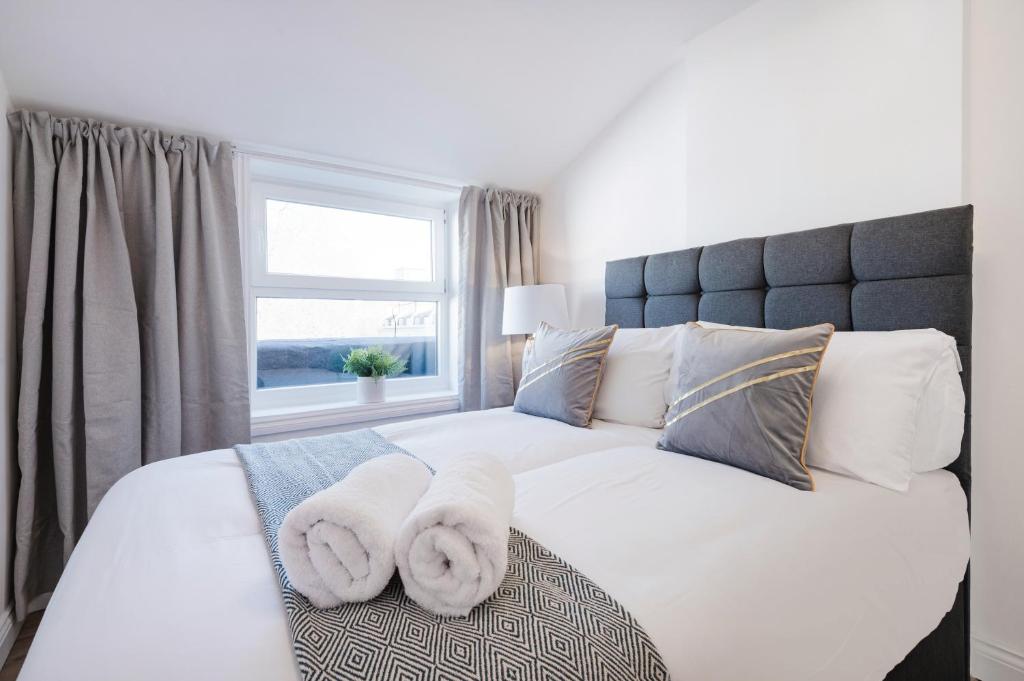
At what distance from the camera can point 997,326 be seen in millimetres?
1421

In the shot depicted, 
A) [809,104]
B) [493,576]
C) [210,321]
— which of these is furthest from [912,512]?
[210,321]

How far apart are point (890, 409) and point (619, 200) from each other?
1.75 m

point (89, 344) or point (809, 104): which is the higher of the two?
point (809, 104)

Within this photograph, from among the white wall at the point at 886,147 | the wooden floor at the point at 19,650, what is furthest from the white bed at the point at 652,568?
the wooden floor at the point at 19,650

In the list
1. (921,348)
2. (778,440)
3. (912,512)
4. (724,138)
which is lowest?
(912,512)

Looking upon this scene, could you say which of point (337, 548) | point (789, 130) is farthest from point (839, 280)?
point (337, 548)

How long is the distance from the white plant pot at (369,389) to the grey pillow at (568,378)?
100cm

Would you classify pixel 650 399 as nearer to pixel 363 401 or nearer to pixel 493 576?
pixel 493 576

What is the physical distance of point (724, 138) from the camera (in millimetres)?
2109

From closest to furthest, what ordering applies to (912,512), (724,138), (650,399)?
(912,512), (650,399), (724,138)

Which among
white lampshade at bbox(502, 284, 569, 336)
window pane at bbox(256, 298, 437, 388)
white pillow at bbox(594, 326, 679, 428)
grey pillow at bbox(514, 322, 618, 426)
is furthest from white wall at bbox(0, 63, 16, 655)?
white pillow at bbox(594, 326, 679, 428)

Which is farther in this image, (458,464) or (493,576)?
(458,464)

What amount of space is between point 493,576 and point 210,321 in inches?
79.7

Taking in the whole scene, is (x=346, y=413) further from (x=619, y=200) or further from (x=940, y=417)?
(x=940, y=417)
